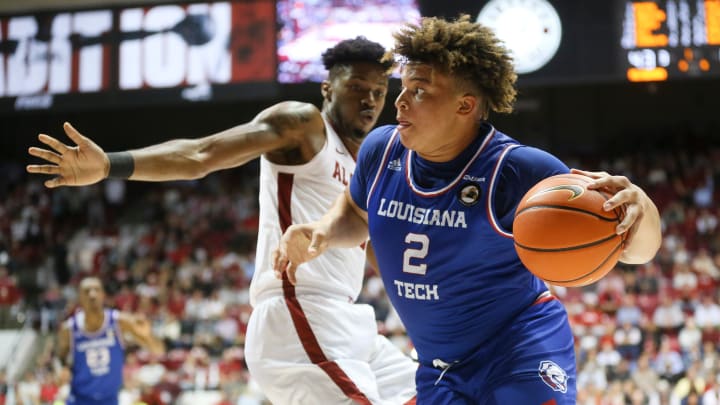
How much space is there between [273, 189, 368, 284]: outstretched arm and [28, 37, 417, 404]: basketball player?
0.70 ft

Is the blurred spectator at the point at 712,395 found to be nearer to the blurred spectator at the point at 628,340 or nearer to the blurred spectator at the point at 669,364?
the blurred spectator at the point at 669,364

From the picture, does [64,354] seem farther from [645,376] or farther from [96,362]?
[645,376]

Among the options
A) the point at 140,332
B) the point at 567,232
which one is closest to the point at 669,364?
the point at 140,332

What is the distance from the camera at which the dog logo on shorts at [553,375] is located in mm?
2699

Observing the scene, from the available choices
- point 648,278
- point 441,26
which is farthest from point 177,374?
point 441,26

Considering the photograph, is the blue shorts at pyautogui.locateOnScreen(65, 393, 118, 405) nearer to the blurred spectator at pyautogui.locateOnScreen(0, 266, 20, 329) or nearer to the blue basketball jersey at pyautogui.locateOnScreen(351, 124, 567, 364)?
the blue basketball jersey at pyautogui.locateOnScreen(351, 124, 567, 364)

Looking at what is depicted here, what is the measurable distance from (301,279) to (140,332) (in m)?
4.77

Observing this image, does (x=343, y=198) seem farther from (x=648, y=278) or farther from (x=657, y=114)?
(x=657, y=114)

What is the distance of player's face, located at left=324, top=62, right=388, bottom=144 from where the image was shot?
388 centimetres

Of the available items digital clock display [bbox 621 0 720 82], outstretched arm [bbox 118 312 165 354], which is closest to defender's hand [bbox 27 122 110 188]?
outstretched arm [bbox 118 312 165 354]

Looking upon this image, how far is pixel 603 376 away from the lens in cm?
1042

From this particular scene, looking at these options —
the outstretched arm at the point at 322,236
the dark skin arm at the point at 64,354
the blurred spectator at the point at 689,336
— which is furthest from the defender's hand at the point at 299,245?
the blurred spectator at the point at 689,336

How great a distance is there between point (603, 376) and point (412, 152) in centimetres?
812

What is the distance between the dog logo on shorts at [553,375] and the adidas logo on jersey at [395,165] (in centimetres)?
83
